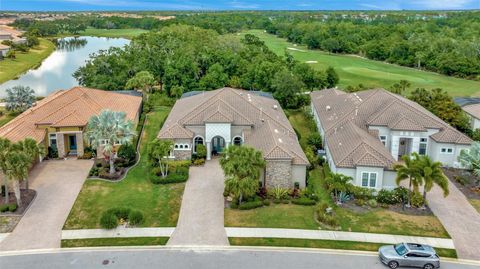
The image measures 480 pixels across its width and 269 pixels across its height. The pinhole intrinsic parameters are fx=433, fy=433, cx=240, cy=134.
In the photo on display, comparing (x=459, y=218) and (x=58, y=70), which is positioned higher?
(x=58, y=70)

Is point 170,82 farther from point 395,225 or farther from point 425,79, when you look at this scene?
point 425,79

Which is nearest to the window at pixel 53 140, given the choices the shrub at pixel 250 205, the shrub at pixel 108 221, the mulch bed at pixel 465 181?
the shrub at pixel 108 221

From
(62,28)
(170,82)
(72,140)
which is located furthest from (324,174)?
(62,28)

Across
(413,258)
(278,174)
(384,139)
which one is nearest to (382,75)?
(384,139)

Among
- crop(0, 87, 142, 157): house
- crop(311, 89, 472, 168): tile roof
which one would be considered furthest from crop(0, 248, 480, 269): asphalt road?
crop(0, 87, 142, 157): house

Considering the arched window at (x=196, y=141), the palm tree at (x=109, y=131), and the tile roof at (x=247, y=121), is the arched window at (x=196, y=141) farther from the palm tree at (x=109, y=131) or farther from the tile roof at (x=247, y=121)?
the palm tree at (x=109, y=131)

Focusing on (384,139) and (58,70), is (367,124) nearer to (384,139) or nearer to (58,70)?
(384,139)

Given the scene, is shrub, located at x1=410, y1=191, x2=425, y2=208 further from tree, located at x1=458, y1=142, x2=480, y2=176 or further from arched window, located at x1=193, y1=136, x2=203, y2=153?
arched window, located at x1=193, y1=136, x2=203, y2=153
